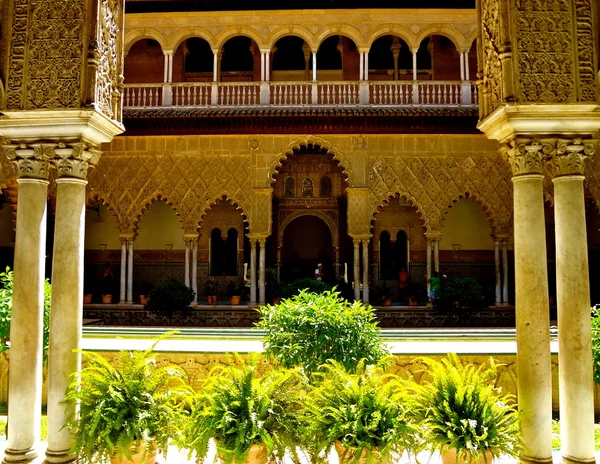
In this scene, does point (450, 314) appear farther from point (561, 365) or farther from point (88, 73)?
point (88, 73)

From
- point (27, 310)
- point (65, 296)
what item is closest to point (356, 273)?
point (65, 296)

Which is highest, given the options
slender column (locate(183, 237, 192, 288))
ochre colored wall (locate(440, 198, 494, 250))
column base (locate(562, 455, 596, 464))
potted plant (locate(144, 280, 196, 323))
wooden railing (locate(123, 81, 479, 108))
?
wooden railing (locate(123, 81, 479, 108))

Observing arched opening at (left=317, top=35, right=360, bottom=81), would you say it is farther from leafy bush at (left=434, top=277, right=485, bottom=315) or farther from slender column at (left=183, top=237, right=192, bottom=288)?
leafy bush at (left=434, top=277, right=485, bottom=315)

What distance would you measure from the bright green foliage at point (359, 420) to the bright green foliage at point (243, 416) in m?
0.15

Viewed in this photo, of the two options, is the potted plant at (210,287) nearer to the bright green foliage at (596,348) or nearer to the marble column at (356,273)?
the marble column at (356,273)

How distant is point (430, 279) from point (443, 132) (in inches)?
157

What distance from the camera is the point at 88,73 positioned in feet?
13.9

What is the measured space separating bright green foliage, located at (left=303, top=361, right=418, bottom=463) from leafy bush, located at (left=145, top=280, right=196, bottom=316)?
383 inches

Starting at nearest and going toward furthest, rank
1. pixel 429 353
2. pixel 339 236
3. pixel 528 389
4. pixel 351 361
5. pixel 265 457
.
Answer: pixel 265 457, pixel 528 389, pixel 351 361, pixel 429 353, pixel 339 236

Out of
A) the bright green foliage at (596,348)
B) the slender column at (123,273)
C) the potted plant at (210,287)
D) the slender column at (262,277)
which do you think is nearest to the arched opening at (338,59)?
the slender column at (262,277)

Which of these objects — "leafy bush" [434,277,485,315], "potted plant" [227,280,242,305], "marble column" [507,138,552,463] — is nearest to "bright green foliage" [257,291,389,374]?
"marble column" [507,138,552,463]

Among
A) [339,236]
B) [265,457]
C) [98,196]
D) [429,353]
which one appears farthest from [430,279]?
[265,457]

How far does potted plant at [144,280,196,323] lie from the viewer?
12844mm

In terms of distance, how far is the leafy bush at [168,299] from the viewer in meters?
12.8
